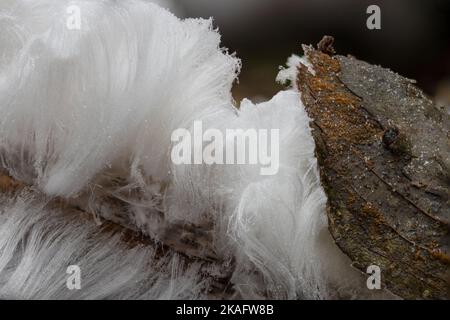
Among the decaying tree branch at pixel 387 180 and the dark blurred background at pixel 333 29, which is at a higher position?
the dark blurred background at pixel 333 29

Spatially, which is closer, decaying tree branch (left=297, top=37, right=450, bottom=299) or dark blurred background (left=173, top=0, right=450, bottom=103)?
decaying tree branch (left=297, top=37, right=450, bottom=299)

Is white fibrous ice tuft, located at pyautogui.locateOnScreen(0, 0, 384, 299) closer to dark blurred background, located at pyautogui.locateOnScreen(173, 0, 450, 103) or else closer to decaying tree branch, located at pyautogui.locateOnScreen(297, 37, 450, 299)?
decaying tree branch, located at pyautogui.locateOnScreen(297, 37, 450, 299)

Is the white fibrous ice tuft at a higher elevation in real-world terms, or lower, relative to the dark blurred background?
lower

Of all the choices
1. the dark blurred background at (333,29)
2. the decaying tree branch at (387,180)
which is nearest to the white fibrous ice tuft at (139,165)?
the decaying tree branch at (387,180)

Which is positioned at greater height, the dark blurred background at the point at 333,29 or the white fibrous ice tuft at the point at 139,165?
the dark blurred background at the point at 333,29

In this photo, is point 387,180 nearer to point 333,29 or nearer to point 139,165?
point 139,165

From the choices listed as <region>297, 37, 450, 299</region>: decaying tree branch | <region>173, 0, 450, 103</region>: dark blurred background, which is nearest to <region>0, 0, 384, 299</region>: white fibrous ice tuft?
<region>297, 37, 450, 299</region>: decaying tree branch

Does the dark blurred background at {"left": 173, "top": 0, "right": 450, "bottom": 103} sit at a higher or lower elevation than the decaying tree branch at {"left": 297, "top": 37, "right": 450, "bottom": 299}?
higher

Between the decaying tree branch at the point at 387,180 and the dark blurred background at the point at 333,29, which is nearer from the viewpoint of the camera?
the decaying tree branch at the point at 387,180

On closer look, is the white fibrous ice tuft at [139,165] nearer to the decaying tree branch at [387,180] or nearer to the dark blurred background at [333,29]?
the decaying tree branch at [387,180]

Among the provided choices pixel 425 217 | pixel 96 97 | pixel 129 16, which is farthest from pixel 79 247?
pixel 425 217
